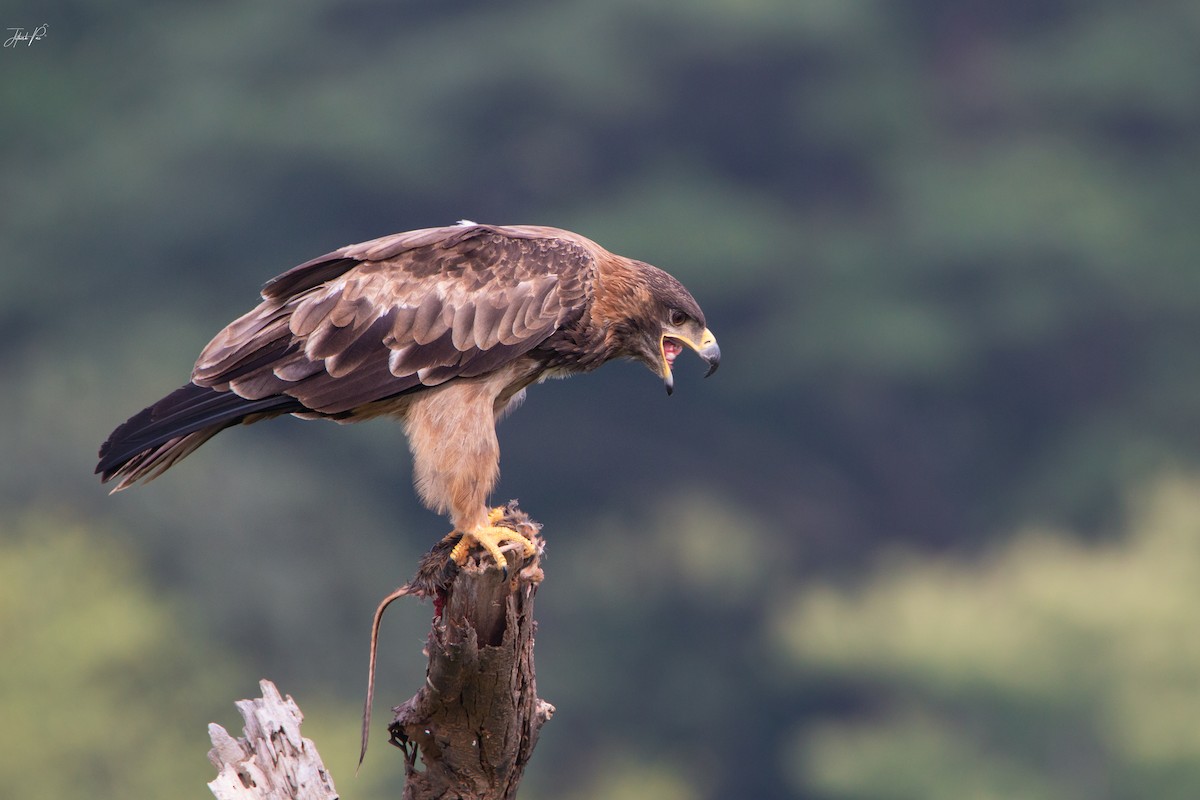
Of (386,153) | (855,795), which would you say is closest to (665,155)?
(386,153)

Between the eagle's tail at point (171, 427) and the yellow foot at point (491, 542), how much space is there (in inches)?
27.6

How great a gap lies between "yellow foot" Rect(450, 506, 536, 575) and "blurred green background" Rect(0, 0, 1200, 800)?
1107 centimetres

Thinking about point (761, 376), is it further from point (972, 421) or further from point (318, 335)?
point (318, 335)

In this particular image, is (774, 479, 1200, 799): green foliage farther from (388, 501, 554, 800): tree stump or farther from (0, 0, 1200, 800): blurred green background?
(388, 501, 554, 800): tree stump

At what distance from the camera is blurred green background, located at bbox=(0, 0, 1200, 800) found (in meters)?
16.7

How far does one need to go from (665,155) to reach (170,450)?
18.1 meters

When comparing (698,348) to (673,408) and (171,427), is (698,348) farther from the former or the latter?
(673,408)

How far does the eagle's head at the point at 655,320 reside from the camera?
580 cm

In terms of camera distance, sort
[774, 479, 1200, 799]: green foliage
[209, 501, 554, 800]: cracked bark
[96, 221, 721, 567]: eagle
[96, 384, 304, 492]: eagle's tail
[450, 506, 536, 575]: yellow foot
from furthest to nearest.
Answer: [774, 479, 1200, 799]: green foliage
[96, 221, 721, 567]: eagle
[96, 384, 304, 492]: eagle's tail
[450, 506, 536, 575]: yellow foot
[209, 501, 554, 800]: cracked bark

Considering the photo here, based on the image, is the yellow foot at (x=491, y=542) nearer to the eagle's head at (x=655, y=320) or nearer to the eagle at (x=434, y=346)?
the eagle at (x=434, y=346)

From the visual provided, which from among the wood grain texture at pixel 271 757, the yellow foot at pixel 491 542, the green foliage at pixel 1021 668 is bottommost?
the wood grain texture at pixel 271 757
